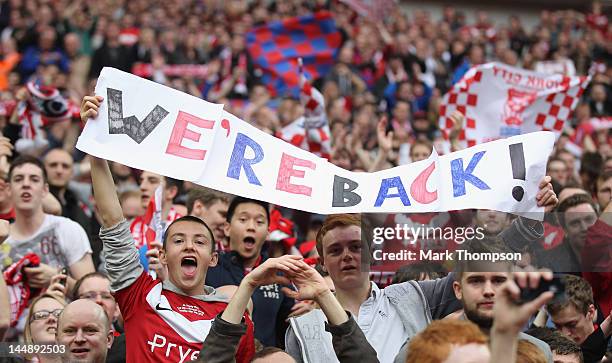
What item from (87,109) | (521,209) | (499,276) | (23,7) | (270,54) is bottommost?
(499,276)

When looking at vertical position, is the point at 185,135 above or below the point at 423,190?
above

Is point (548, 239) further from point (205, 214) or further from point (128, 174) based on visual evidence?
point (128, 174)

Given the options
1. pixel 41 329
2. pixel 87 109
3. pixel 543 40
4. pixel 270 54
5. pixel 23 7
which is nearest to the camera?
pixel 87 109

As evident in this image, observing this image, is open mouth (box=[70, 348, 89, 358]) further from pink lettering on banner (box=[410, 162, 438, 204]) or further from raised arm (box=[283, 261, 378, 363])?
pink lettering on banner (box=[410, 162, 438, 204])

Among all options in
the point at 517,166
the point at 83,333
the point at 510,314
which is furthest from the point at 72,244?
the point at 510,314

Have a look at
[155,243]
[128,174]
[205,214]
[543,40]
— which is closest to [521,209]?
[155,243]

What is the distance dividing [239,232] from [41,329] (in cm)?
133

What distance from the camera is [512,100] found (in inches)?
325

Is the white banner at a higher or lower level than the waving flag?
lower

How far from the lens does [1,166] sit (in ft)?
20.8

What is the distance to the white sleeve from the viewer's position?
621cm

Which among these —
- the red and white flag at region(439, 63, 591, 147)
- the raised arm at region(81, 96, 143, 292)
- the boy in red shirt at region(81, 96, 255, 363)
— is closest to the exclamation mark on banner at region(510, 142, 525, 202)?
the boy in red shirt at region(81, 96, 255, 363)

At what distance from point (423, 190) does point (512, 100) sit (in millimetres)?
3861

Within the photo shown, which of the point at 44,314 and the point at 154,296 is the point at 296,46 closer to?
the point at 44,314
